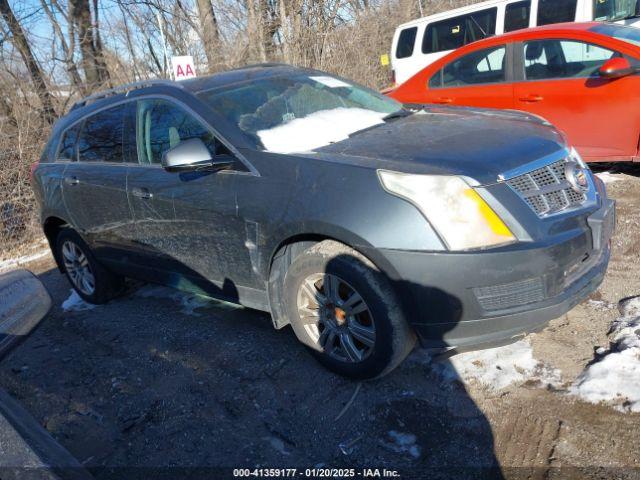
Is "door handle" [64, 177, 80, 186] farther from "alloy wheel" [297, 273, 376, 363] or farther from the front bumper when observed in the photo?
the front bumper

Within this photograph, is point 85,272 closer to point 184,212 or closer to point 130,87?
point 130,87

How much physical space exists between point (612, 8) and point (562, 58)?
3891 mm

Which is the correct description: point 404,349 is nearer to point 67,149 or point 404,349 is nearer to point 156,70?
point 67,149

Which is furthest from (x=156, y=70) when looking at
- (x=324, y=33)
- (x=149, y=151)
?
(x=149, y=151)

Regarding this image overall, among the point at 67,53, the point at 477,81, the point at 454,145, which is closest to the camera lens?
the point at 454,145

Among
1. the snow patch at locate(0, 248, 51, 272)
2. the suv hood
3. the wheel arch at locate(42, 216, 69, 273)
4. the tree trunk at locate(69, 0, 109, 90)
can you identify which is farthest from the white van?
the wheel arch at locate(42, 216, 69, 273)

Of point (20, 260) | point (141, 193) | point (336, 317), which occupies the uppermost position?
point (141, 193)

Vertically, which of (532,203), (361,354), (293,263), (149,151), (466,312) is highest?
(149,151)

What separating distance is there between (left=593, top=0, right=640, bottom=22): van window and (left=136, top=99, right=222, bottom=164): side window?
7640 mm

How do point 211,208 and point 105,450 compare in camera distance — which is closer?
point 105,450

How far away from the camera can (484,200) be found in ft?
7.98

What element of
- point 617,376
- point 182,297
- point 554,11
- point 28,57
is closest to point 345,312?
point 617,376

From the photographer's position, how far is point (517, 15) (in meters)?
9.08

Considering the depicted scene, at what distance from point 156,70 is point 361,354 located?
41.4 feet
